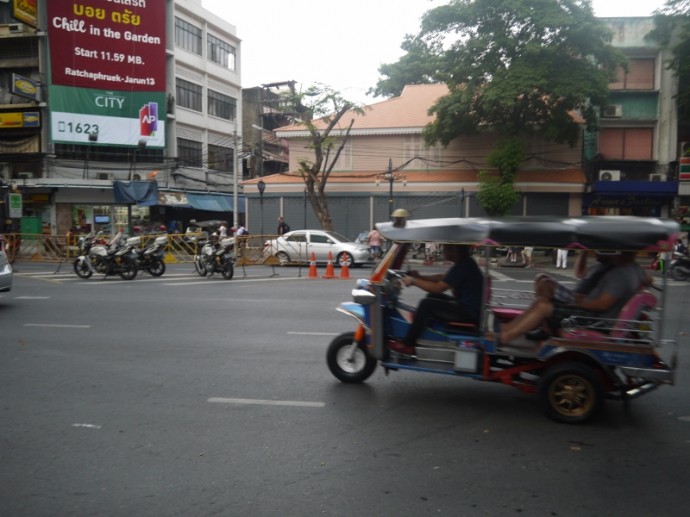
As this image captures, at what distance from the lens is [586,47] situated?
24547 millimetres

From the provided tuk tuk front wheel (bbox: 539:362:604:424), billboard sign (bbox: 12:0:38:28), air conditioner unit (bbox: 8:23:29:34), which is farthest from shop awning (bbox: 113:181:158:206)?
tuk tuk front wheel (bbox: 539:362:604:424)

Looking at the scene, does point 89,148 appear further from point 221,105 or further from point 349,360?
point 349,360

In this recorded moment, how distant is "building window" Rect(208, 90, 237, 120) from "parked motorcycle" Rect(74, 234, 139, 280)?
24.7m

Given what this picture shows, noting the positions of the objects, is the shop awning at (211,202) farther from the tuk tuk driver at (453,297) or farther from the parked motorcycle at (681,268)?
the tuk tuk driver at (453,297)

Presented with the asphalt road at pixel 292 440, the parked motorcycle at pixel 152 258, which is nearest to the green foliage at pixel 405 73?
the parked motorcycle at pixel 152 258

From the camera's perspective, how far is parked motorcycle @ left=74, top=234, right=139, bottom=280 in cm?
1759

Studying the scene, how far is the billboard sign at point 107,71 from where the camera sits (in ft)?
104

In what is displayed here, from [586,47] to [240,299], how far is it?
18.8 m

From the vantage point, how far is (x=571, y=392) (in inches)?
216

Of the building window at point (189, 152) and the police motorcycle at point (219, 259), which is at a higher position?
the building window at point (189, 152)

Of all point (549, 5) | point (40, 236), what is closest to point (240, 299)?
point (40, 236)

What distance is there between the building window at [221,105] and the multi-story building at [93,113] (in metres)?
3.68

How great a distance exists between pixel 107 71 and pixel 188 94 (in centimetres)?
627

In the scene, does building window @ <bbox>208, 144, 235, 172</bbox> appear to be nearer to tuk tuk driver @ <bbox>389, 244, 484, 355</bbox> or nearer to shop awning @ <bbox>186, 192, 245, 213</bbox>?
shop awning @ <bbox>186, 192, 245, 213</bbox>
